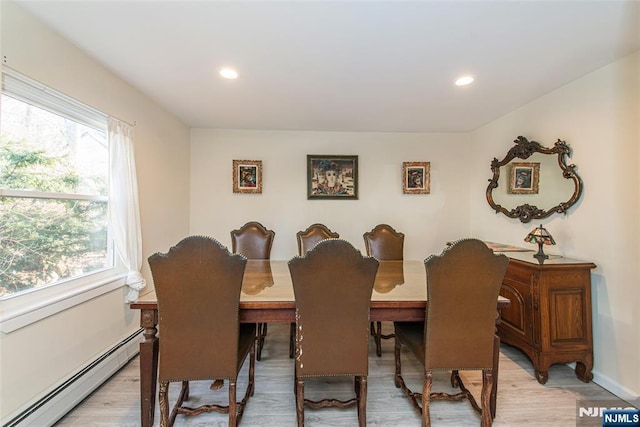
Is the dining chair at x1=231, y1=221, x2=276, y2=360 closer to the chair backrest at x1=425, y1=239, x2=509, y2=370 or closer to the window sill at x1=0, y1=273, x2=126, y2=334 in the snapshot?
the window sill at x1=0, y1=273, x2=126, y2=334

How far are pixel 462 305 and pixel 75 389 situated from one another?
256 centimetres

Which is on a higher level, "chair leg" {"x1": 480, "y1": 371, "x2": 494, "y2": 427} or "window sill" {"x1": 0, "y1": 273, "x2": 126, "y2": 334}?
"window sill" {"x1": 0, "y1": 273, "x2": 126, "y2": 334}

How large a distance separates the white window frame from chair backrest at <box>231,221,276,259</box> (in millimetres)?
1055

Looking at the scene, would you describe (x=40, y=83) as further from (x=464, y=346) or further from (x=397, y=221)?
(x=397, y=221)

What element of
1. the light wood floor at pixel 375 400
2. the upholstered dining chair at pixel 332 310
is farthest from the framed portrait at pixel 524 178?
the upholstered dining chair at pixel 332 310

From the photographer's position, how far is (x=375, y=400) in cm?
187

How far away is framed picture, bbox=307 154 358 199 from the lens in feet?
12.4

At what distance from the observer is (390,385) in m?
2.04

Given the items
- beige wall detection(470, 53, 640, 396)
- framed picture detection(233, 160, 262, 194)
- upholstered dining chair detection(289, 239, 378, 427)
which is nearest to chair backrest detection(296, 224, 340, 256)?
framed picture detection(233, 160, 262, 194)

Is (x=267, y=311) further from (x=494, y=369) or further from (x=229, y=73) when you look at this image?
(x=229, y=73)

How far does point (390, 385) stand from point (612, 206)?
2175 mm

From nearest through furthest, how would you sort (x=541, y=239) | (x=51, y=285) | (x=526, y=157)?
(x=51, y=285) < (x=541, y=239) < (x=526, y=157)

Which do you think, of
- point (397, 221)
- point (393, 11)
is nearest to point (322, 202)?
point (397, 221)

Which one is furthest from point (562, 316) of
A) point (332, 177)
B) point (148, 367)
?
point (148, 367)
